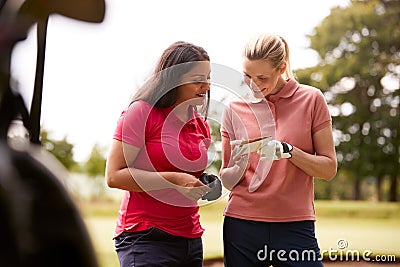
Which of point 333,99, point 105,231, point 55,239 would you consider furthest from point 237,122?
point 333,99

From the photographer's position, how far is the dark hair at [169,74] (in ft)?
4.55

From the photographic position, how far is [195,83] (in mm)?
1386

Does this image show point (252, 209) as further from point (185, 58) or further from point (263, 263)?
point (185, 58)

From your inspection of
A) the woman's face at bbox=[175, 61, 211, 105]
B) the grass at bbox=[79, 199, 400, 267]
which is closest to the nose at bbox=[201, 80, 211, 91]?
the woman's face at bbox=[175, 61, 211, 105]

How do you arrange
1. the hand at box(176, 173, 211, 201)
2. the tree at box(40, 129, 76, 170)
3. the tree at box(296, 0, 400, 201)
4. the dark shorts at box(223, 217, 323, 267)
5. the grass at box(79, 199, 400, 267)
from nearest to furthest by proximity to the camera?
the hand at box(176, 173, 211, 201)
the dark shorts at box(223, 217, 323, 267)
the grass at box(79, 199, 400, 267)
the tree at box(40, 129, 76, 170)
the tree at box(296, 0, 400, 201)

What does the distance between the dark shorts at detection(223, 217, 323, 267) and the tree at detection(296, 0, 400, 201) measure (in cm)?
1083

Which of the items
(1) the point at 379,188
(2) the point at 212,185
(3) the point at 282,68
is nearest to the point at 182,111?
(2) the point at 212,185

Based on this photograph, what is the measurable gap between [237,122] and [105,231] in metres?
8.18

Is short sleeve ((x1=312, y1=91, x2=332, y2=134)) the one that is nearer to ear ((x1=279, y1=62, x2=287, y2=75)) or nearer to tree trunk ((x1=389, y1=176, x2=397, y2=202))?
ear ((x1=279, y1=62, x2=287, y2=75))

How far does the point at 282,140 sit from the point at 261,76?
0.53ft

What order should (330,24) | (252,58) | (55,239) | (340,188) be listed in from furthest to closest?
(330,24) < (340,188) < (252,58) < (55,239)

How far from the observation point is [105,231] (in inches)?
372

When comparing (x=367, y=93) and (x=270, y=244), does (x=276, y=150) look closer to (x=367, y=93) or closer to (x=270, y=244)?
(x=270, y=244)

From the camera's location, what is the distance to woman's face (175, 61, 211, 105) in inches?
54.6
